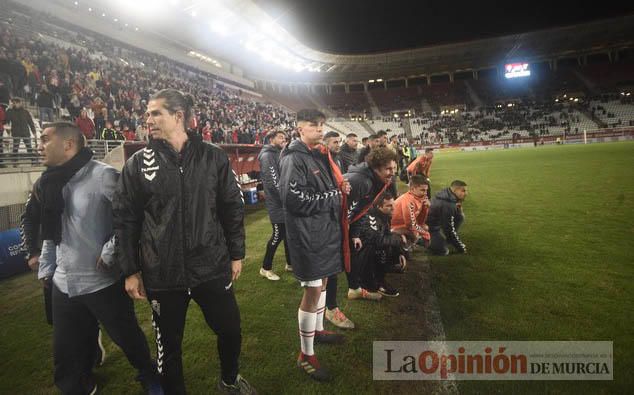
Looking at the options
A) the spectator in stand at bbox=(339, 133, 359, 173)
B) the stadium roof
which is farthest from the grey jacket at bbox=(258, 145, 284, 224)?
the stadium roof

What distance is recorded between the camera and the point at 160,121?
2.00 m

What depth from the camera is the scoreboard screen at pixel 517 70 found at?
169 feet

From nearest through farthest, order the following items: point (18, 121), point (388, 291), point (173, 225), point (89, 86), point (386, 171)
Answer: point (173, 225) < point (386, 171) < point (388, 291) < point (18, 121) < point (89, 86)

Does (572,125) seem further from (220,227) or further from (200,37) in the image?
(220,227)

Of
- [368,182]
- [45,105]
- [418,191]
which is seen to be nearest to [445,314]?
[368,182]

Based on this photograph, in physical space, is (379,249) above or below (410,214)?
below

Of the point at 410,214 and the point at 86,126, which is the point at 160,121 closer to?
the point at 410,214

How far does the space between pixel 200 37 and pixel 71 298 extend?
33.4 m

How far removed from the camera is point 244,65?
41.9 metres

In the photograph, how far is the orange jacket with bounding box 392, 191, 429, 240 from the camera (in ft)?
15.8

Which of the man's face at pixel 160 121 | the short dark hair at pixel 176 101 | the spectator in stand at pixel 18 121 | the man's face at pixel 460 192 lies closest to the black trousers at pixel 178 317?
the man's face at pixel 160 121

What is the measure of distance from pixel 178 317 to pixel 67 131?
1.50m

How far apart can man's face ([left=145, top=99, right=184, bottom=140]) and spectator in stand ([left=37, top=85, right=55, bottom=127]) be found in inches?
454

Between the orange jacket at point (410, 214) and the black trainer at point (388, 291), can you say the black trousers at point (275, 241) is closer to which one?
the black trainer at point (388, 291)
